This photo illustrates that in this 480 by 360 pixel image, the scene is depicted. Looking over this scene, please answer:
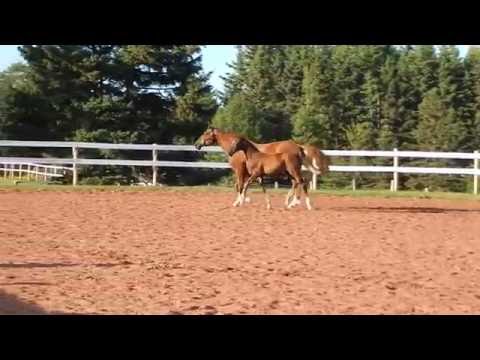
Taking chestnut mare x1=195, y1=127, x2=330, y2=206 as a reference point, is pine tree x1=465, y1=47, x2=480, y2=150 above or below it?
above

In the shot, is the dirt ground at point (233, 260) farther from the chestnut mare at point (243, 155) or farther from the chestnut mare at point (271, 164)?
the chestnut mare at point (243, 155)

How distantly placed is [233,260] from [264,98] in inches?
2122

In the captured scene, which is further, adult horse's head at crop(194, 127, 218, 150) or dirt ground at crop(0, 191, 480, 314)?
adult horse's head at crop(194, 127, 218, 150)

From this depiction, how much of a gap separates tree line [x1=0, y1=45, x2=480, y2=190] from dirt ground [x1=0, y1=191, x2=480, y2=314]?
9.83 metres

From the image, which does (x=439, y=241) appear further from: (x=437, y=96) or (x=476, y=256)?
(x=437, y=96)

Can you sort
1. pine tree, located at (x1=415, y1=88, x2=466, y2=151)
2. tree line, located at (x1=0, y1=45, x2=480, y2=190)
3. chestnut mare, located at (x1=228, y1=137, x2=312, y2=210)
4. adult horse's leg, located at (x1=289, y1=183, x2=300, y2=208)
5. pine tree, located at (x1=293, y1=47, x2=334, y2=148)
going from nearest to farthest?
Result: 1. chestnut mare, located at (x1=228, y1=137, x2=312, y2=210)
2. adult horse's leg, located at (x1=289, y1=183, x2=300, y2=208)
3. tree line, located at (x1=0, y1=45, x2=480, y2=190)
4. pine tree, located at (x1=415, y1=88, x2=466, y2=151)
5. pine tree, located at (x1=293, y1=47, x2=334, y2=148)

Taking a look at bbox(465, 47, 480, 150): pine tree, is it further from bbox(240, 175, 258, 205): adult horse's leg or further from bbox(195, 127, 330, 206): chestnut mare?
bbox(240, 175, 258, 205): adult horse's leg

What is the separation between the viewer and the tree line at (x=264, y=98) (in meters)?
34.5

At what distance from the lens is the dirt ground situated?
589cm

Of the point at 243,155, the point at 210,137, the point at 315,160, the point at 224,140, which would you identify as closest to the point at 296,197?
the point at 315,160

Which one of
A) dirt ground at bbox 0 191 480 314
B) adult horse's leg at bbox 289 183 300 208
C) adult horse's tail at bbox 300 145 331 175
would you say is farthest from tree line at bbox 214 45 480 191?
dirt ground at bbox 0 191 480 314

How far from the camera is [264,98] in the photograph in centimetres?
6119

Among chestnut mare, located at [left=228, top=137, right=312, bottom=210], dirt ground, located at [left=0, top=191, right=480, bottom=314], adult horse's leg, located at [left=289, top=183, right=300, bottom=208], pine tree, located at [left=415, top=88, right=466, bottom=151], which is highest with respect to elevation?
pine tree, located at [left=415, top=88, right=466, bottom=151]
